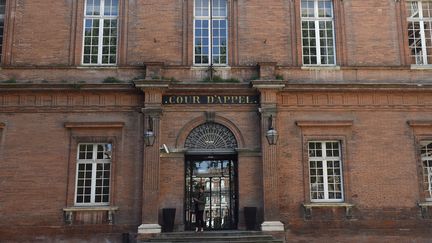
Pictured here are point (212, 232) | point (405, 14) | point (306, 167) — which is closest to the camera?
point (212, 232)

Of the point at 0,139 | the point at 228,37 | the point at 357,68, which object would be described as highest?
the point at 228,37

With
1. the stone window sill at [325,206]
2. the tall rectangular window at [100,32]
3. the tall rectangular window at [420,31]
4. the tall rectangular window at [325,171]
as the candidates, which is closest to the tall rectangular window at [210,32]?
the tall rectangular window at [100,32]

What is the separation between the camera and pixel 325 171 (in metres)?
15.5

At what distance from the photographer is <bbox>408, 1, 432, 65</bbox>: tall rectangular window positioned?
16.7 meters

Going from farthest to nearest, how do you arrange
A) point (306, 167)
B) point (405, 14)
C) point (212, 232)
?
1. point (405, 14)
2. point (306, 167)
3. point (212, 232)

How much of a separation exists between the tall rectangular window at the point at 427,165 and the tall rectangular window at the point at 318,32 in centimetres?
425

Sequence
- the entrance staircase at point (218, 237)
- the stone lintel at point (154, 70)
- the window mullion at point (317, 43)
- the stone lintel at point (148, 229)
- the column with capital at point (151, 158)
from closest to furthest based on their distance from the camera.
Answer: the entrance staircase at point (218, 237), the stone lintel at point (148, 229), the column with capital at point (151, 158), the stone lintel at point (154, 70), the window mullion at point (317, 43)

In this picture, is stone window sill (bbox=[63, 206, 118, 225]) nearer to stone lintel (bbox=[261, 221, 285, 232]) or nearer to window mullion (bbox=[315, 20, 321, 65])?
stone lintel (bbox=[261, 221, 285, 232])

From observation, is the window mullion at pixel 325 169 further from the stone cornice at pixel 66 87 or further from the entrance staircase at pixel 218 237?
the stone cornice at pixel 66 87

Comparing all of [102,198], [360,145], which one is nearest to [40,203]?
[102,198]

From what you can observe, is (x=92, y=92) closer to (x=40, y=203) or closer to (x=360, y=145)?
(x=40, y=203)

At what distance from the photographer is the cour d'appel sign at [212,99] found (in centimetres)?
1547

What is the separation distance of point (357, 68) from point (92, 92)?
30.1ft

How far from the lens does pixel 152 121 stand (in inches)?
588
